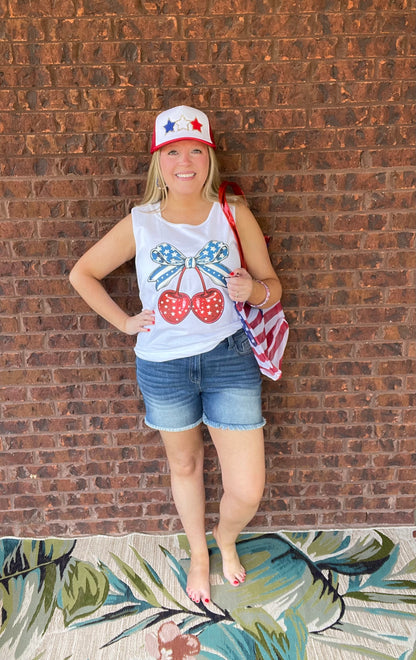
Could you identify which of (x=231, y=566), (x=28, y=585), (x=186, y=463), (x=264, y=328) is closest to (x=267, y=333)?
(x=264, y=328)

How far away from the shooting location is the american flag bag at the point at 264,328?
1856 mm

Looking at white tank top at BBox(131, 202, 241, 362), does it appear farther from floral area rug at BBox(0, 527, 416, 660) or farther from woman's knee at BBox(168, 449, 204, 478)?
floral area rug at BBox(0, 527, 416, 660)

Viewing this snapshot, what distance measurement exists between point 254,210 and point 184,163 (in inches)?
17.0

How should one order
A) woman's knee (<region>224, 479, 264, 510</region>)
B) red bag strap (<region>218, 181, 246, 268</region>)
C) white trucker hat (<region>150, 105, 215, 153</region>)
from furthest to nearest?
woman's knee (<region>224, 479, 264, 510</region>) < red bag strap (<region>218, 181, 246, 268</region>) < white trucker hat (<region>150, 105, 215, 153</region>)

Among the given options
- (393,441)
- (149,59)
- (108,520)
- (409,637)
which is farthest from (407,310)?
(108,520)

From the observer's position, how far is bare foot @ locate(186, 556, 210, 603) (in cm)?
207

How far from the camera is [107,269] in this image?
77.0 inches

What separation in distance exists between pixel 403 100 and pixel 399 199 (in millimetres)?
377

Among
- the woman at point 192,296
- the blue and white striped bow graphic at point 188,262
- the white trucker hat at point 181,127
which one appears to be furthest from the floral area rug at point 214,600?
the white trucker hat at point 181,127

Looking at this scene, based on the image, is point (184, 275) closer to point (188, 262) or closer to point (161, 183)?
point (188, 262)

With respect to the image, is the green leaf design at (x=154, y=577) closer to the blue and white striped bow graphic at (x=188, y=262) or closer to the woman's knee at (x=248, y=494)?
the woman's knee at (x=248, y=494)

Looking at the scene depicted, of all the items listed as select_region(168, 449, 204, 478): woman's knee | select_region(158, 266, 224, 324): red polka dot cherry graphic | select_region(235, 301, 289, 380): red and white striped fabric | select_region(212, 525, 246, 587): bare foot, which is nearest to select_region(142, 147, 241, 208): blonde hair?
select_region(158, 266, 224, 324): red polka dot cherry graphic

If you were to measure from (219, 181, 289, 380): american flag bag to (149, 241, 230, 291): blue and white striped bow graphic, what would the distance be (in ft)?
0.34

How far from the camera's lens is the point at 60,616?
201 cm
